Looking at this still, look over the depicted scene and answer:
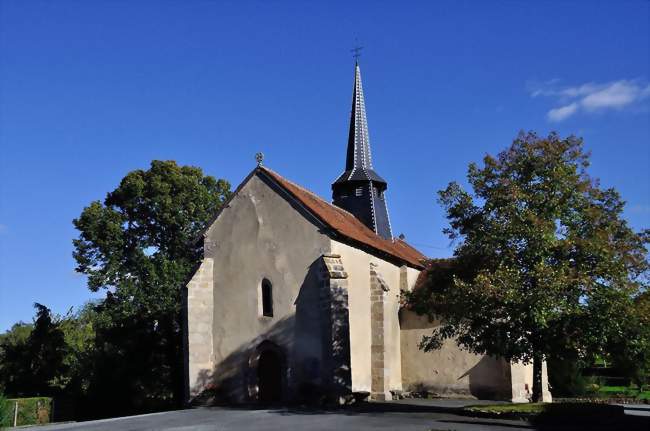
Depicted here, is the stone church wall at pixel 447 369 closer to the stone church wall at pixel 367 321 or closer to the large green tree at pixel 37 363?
the stone church wall at pixel 367 321

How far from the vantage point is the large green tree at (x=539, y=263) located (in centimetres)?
1812

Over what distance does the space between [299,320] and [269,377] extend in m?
2.98

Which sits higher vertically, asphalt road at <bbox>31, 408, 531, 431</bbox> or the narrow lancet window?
the narrow lancet window

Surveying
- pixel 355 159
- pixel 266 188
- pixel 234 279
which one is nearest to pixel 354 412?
pixel 234 279

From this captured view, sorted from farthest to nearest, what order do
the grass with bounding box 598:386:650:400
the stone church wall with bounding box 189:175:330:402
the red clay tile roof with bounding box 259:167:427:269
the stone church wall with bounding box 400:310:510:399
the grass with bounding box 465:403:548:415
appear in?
the grass with bounding box 598:386:650:400
the stone church wall with bounding box 400:310:510:399
the red clay tile roof with bounding box 259:167:427:269
the stone church wall with bounding box 189:175:330:402
the grass with bounding box 465:403:548:415

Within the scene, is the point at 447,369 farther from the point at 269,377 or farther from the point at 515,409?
the point at 515,409

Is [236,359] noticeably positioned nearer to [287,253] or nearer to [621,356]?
[287,253]

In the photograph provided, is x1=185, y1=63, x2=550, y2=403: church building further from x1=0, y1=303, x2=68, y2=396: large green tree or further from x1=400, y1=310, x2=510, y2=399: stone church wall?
x1=0, y1=303, x2=68, y2=396: large green tree

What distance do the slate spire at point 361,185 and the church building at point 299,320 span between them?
4705 mm

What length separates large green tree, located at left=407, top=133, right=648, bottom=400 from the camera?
18.1m

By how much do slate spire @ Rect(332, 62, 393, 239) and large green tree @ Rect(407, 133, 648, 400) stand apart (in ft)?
40.7

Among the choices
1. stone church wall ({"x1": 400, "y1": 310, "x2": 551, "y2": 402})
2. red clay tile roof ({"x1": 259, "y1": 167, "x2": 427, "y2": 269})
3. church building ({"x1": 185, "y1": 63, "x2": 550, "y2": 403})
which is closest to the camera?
church building ({"x1": 185, "y1": 63, "x2": 550, "y2": 403})

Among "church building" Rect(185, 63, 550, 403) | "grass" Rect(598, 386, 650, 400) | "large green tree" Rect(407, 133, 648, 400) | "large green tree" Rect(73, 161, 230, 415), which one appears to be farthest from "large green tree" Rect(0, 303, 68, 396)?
"grass" Rect(598, 386, 650, 400)

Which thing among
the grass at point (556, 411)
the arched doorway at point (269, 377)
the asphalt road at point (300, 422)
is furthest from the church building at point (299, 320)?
the grass at point (556, 411)
